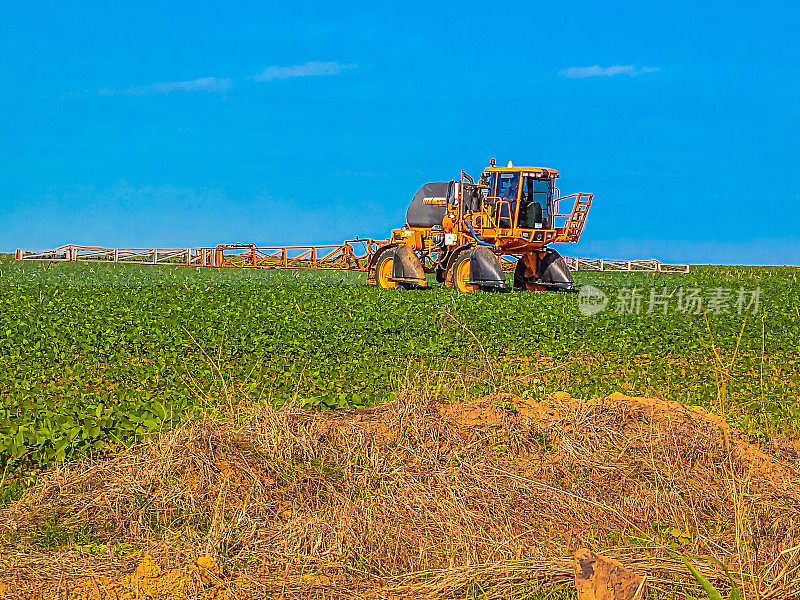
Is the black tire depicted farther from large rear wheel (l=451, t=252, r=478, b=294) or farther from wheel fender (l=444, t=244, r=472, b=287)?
wheel fender (l=444, t=244, r=472, b=287)

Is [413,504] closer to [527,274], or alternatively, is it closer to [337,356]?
[337,356]

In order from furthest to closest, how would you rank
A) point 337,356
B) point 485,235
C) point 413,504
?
point 485,235 → point 337,356 → point 413,504

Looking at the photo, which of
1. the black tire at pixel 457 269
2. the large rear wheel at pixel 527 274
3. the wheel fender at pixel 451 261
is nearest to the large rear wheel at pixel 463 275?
the black tire at pixel 457 269

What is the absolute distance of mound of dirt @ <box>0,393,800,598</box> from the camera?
178 inches

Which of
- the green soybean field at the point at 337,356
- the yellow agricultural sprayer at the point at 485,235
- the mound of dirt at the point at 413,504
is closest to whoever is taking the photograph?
the mound of dirt at the point at 413,504

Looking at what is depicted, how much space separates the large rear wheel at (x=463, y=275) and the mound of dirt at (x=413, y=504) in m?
16.5

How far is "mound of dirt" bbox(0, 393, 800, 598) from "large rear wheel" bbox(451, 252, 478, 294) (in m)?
16.5

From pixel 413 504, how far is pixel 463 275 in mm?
18170

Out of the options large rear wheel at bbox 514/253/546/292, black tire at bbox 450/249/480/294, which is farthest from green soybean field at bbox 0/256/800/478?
large rear wheel at bbox 514/253/546/292

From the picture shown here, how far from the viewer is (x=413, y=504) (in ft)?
17.1

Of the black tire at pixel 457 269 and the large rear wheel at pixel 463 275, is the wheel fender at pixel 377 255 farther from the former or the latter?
the large rear wheel at pixel 463 275

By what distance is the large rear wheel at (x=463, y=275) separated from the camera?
23.1 m

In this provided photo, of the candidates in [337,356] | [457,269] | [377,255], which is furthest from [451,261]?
[337,356]

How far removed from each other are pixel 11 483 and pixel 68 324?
365 inches
